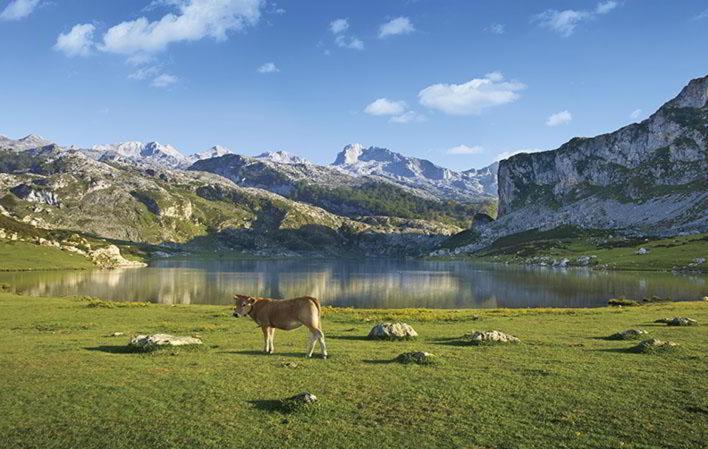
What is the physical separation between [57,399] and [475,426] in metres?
14.2

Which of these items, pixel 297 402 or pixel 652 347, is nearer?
pixel 297 402

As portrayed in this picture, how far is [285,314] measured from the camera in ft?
87.2

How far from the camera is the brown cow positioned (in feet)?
84.7

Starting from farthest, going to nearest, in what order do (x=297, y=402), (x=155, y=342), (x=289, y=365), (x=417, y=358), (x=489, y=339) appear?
(x=489, y=339)
(x=155, y=342)
(x=417, y=358)
(x=289, y=365)
(x=297, y=402)

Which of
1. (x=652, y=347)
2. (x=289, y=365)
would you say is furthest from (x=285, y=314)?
(x=652, y=347)

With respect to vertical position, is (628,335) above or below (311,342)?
below

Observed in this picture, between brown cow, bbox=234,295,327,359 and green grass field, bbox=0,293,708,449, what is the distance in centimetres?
132

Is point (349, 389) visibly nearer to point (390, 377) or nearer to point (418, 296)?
point (390, 377)

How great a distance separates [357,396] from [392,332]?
16539mm

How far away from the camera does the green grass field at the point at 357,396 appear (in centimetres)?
1445

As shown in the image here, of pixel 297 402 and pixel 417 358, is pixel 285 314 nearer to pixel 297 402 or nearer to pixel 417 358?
pixel 417 358

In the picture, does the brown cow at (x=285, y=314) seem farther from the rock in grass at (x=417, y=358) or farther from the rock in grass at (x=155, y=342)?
the rock in grass at (x=417, y=358)

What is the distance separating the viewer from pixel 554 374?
21.6 m

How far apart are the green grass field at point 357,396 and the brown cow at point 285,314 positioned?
1.32 m
